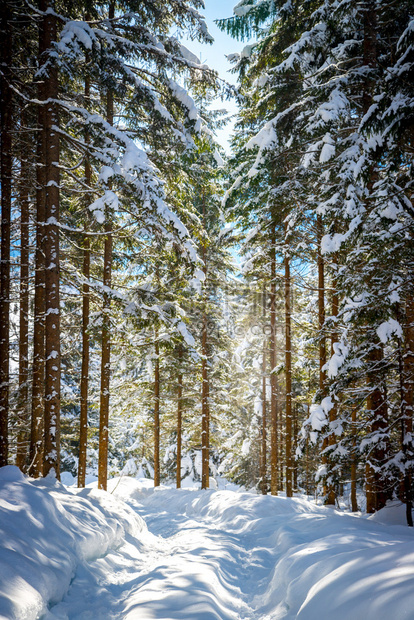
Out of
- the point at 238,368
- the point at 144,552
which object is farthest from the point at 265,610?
the point at 238,368

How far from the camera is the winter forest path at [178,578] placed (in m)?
4.02

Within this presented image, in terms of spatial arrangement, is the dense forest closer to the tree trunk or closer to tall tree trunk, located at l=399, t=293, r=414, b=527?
tall tree trunk, located at l=399, t=293, r=414, b=527

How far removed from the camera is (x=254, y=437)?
2286 cm

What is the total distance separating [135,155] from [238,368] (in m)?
14.9

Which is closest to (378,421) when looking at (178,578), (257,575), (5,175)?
(257,575)

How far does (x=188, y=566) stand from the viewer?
557 cm

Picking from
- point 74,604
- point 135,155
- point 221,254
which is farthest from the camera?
point 221,254

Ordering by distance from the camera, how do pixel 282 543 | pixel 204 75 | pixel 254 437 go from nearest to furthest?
pixel 282 543 → pixel 204 75 → pixel 254 437

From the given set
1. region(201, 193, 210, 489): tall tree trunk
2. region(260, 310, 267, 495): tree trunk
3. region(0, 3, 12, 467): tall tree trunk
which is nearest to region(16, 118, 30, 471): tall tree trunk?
region(0, 3, 12, 467): tall tree trunk

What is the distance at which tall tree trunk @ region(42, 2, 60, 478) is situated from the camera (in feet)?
24.6

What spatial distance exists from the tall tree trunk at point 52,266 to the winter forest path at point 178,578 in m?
2.68

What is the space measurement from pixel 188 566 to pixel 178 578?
77 cm

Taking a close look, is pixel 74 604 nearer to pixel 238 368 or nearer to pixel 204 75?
pixel 204 75

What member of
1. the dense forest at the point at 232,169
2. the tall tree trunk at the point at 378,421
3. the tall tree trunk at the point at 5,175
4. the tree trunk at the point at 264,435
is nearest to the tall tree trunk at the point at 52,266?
the dense forest at the point at 232,169
